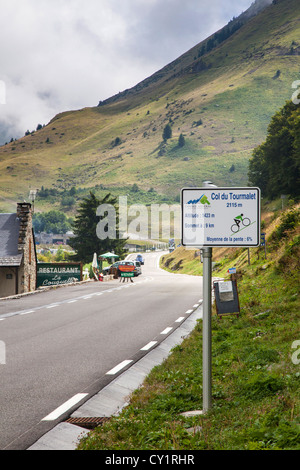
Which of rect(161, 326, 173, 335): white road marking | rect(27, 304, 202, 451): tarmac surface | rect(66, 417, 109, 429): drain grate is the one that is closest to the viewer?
rect(27, 304, 202, 451): tarmac surface

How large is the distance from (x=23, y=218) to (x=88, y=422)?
36.9 m

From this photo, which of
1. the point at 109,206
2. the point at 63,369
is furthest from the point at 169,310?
the point at 109,206

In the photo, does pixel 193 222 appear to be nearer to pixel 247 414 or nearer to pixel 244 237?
pixel 244 237

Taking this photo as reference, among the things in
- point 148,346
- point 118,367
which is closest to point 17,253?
point 148,346

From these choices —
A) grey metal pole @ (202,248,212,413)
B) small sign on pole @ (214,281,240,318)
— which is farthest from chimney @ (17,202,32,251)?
grey metal pole @ (202,248,212,413)

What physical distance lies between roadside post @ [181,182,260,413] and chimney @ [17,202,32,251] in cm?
3591

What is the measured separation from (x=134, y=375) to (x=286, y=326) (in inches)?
128

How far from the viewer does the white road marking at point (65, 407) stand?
623cm

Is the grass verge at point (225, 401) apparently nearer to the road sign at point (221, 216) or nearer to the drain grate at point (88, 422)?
the drain grate at point (88, 422)

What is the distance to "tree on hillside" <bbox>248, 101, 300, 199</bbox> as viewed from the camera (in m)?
51.0

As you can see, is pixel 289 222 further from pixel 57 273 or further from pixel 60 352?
pixel 57 273

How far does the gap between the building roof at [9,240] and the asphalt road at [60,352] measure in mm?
18620

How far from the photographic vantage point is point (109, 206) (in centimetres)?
8550

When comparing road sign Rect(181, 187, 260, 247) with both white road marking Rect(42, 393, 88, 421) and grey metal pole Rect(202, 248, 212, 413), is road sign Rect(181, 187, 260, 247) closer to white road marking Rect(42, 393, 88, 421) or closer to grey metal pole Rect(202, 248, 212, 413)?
grey metal pole Rect(202, 248, 212, 413)
